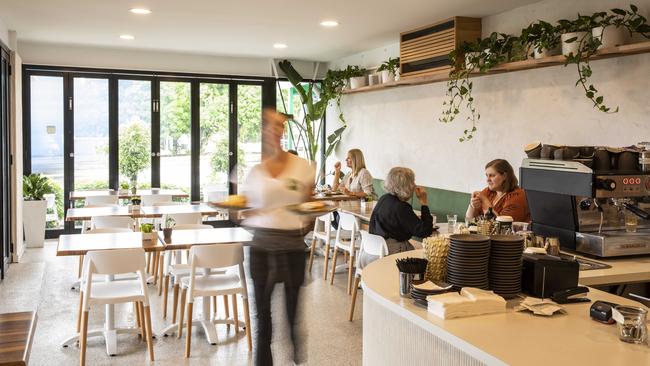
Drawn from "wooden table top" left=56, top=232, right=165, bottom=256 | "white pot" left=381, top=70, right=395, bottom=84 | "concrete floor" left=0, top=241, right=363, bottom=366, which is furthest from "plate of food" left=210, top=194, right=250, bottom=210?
"white pot" left=381, top=70, right=395, bottom=84

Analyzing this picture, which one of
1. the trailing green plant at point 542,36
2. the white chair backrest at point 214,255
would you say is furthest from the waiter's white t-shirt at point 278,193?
the trailing green plant at point 542,36

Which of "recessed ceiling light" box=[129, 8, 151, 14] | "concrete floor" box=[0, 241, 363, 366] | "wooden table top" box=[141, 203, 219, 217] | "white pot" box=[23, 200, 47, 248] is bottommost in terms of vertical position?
"concrete floor" box=[0, 241, 363, 366]

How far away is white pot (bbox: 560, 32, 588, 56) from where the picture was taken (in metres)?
5.00

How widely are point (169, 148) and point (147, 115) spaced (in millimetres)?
645

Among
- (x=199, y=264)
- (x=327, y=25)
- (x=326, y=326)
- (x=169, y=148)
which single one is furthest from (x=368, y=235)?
(x=169, y=148)

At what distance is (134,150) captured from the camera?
998 cm

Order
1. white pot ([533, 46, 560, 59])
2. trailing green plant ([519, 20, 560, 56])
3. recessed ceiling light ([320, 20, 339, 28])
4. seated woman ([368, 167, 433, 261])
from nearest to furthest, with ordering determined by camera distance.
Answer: seated woman ([368, 167, 433, 261]) < trailing green plant ([519, 20, 560, 56]) < white pot ([533, 46, 560, 59]) < recessed ceiling light ([320, 20, 339, 28])

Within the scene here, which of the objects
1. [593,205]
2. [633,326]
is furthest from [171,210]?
[633,326]

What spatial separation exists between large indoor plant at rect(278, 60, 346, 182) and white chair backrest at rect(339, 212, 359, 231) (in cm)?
277

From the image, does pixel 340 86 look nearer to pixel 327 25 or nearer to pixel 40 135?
pixel 327 25

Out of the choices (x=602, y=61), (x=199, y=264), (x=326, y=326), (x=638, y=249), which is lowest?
(x=326, y=326)

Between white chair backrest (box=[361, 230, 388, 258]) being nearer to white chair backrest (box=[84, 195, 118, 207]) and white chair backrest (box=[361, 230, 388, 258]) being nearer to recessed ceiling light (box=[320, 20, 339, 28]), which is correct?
recessed ceiling light (box=[320, 20, 339, 28])

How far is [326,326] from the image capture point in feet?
17.6

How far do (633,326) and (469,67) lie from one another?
456 centimetres
